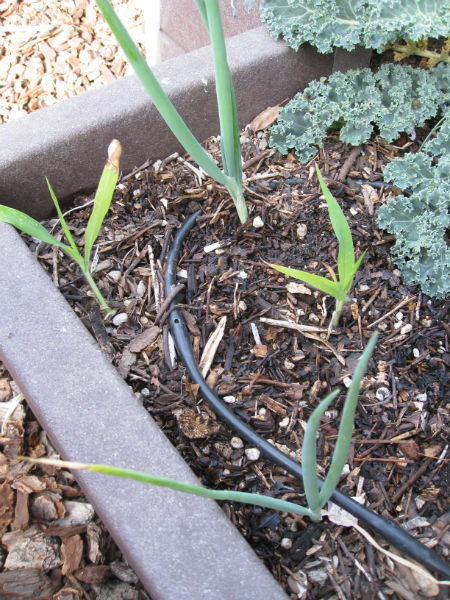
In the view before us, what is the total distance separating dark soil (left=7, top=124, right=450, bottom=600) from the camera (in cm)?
107

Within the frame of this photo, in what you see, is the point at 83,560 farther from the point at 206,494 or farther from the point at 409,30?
the point at 409,30

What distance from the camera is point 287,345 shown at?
4.18ft

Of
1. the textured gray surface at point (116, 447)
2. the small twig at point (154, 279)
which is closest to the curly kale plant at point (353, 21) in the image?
the small twig at point (154, 279)

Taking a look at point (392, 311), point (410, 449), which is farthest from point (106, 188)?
point (410, 449)

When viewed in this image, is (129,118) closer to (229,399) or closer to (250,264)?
(250,264)

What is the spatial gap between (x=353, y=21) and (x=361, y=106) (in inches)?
9.6

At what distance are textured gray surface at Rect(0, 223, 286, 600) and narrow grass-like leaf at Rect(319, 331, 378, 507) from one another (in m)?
0.19

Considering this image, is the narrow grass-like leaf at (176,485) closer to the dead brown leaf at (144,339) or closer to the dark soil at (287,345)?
the dark soil at (287,345)

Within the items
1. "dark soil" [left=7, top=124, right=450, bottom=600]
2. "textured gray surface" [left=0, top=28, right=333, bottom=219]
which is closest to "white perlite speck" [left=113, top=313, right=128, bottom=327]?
"dark soil" [left=7, top=124, right=450, bottom=600]

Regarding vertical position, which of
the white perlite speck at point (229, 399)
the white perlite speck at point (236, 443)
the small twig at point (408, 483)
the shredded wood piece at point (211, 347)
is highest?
the shredded wood piece at point (211, 347)

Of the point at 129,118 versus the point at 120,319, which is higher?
the point at 129,118

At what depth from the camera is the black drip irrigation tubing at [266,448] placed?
974mm

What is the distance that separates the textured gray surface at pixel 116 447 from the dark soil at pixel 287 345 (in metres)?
0.18

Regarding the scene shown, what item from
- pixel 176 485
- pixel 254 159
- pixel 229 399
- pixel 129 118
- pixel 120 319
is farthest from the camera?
pixel 254 159
